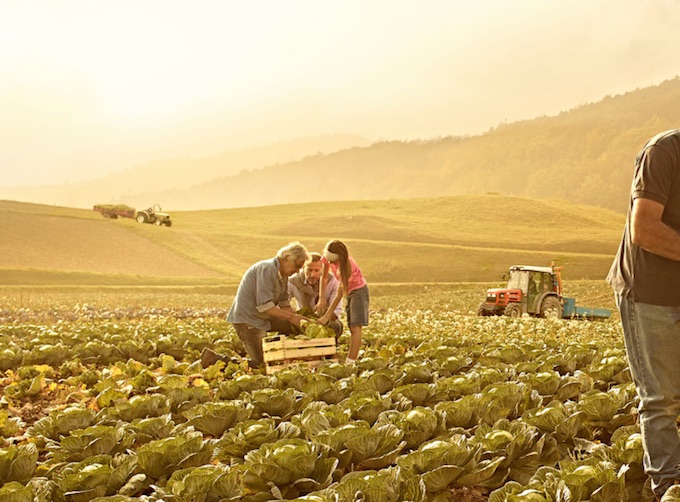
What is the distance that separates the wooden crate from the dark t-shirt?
5061 millimetres

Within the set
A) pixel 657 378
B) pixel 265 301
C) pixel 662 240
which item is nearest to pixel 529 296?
pixel 265 301

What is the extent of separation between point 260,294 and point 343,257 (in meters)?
1.15

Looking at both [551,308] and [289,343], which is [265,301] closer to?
[289,343]

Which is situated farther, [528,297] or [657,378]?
[528,297]

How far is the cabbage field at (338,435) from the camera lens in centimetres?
377

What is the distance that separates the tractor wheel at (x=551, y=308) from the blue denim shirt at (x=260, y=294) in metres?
12.1

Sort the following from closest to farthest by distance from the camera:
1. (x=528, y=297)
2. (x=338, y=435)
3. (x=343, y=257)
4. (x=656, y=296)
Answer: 1. (x=656, y=296)
2. (x=338, y=435)
3. (x=343, y=257)
4. (x=528, y=297)

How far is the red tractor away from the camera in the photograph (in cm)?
1905

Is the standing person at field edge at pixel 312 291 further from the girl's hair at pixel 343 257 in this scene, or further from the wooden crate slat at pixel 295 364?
the wooden crate slat at pixel 295 364

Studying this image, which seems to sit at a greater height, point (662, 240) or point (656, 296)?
point (662, 240)

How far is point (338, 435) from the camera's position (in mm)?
4426

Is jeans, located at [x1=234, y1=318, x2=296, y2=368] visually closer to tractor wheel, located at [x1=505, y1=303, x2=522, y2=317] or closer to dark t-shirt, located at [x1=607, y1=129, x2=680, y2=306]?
dark t-shirt, located at [x1=607, y1=129, x2=680, y2=306]

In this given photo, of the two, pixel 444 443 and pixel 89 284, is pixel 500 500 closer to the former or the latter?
pixel 444 443

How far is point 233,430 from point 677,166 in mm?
3338
